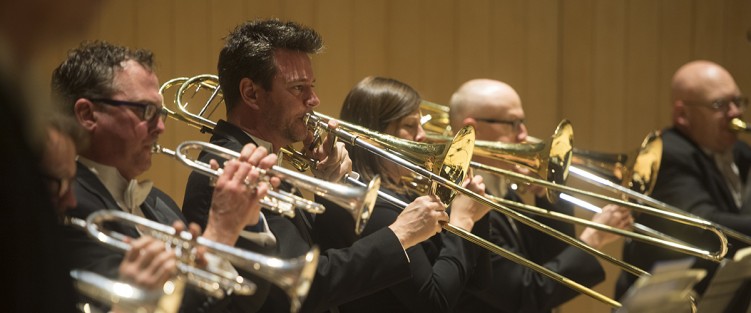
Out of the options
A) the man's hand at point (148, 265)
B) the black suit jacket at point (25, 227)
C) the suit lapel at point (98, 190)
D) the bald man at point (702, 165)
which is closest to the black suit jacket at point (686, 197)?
the bald man at point (702, 165)

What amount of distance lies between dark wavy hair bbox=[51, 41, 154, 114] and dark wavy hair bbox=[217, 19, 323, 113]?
0.45 meters

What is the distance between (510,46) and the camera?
17.1 ft

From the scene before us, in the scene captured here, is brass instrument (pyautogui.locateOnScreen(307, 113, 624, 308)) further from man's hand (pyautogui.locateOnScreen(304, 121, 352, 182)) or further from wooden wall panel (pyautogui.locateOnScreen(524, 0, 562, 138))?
wooden wall panel (pyautogui.locateOnScreen(524, 0, 562, 138))

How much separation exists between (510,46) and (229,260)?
11.2 ft

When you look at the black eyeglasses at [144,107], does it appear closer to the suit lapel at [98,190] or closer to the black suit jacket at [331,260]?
the suit lapel at [98,190]

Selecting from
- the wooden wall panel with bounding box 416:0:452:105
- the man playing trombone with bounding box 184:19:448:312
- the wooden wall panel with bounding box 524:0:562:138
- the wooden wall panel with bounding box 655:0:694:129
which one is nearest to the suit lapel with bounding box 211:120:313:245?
the man playing trombone with bounding box 184:19:448:312

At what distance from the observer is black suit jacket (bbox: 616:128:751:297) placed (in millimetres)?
4402

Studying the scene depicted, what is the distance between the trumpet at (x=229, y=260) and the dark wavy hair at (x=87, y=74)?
17.3 inches

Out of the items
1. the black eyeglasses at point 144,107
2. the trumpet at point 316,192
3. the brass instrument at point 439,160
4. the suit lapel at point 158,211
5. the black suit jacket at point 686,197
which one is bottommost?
the black suit jacket at point 686,197

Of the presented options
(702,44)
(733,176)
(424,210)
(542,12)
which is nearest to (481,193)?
(424,210)

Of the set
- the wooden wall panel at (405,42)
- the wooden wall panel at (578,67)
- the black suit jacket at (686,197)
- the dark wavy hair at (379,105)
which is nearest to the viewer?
the dark wavy hair at (379,105)

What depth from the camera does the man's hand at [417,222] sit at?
9.12 feet

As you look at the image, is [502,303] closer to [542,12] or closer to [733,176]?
[733,176]

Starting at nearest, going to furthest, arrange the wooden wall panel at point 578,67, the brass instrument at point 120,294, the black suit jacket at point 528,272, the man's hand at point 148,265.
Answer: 1. the brass instrument at point 120,294
2. the man's hand at point 148,265
3. the black suit jacket at point 528,272
4. the wooden wall panel at point 578,67
